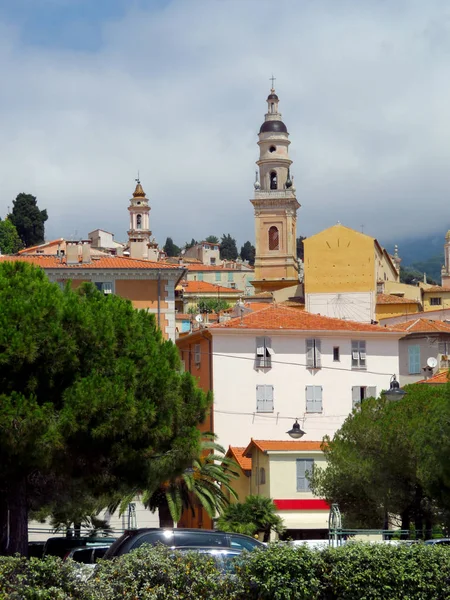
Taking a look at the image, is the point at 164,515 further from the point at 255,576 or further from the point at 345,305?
the point at 345,305

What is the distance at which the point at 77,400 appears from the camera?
23.0 metres

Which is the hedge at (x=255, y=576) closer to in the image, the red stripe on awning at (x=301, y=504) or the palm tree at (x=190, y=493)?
the palm tree at (x=190, y=493)

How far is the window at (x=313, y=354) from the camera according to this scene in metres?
59.4

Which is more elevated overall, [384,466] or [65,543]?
[384,466]

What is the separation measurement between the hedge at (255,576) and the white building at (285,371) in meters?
38.5

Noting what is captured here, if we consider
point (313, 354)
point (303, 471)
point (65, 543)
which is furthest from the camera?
point (313, 354)

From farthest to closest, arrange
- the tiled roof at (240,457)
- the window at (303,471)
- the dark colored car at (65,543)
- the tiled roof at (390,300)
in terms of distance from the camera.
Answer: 1. the tiled roof at (390,300)
2. the tiled roof at (240,457)
3. the window at (303,471)
4. the dark colored car at (65,543)

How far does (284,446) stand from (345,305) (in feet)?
123

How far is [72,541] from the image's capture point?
97.7 feet

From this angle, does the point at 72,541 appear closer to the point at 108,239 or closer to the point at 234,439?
the point at 234,439

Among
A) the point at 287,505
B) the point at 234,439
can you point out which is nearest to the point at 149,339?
the point at 287,505

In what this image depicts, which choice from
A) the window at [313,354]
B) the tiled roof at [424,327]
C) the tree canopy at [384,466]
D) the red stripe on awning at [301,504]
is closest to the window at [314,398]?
the window at [313,354]

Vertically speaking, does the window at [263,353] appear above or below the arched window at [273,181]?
below

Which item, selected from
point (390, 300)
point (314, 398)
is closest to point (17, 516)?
point (314, 398)
